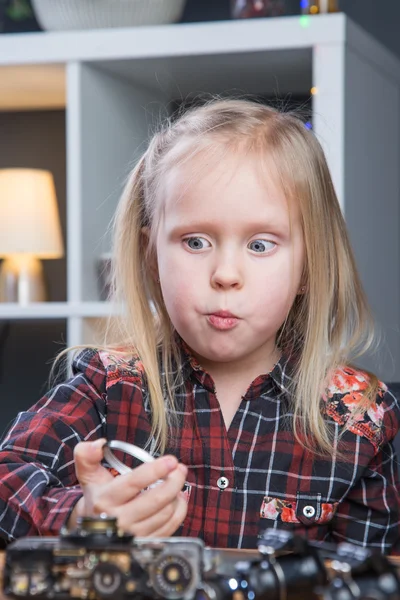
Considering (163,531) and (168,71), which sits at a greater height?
(168,71)

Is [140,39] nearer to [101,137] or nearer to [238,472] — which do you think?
[101,137]

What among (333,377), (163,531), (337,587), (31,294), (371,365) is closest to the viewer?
(337,587)

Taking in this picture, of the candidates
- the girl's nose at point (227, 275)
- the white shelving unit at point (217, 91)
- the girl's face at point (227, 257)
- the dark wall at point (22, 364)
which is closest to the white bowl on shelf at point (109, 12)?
the white shelving unit at point (217, 91)

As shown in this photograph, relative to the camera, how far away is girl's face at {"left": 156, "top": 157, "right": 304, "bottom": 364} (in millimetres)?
979

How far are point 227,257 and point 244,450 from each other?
0.76ft

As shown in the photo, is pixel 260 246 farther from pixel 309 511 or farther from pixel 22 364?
pixel 22 364

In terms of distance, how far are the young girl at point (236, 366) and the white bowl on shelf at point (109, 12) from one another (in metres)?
1.05

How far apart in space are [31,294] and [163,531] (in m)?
1.80

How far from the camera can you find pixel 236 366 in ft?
3.67

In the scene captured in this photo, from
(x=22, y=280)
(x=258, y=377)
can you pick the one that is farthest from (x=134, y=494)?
(x=22, y=280)

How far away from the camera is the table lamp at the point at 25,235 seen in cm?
243

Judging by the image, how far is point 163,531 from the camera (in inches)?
28.2

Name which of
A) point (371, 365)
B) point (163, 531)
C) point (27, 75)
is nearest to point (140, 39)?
point (27, 75)

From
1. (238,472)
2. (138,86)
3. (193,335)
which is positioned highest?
(138,86)
